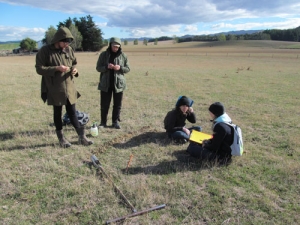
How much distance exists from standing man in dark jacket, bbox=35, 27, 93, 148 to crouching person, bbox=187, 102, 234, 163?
260 cm

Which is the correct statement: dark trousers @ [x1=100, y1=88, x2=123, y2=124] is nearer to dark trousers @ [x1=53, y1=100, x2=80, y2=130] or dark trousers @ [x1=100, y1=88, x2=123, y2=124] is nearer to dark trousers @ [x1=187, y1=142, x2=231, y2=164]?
dark trousers @ [x1=53, y1=100, x2=80, y2=130]

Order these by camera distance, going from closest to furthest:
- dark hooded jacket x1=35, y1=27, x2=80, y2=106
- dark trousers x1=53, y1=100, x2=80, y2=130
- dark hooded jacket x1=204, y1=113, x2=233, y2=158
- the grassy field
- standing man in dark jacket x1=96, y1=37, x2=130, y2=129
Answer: the grassy field → dark hooded jacket x1=204, y1=113, x2=233, y2=158 → dark hooded jacket x1=35, y1=27, x2=80, y2=106 → dark trousers x1=53, y1=100, x2=80, y2=130 → standing man in dark jacket x1=96, y1=37, x2=130, y2=129

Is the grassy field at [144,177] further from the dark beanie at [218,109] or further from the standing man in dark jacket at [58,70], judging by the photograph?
the standing man in dark jacket at [58,70]

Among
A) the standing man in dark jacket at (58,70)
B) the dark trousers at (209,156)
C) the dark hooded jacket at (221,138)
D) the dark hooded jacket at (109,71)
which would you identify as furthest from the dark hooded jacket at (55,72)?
the dark hooded jacket at (221,138)

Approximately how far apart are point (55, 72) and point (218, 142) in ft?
10.2

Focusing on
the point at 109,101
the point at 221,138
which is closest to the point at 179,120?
the point at 221,138

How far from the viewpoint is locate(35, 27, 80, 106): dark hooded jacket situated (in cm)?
421

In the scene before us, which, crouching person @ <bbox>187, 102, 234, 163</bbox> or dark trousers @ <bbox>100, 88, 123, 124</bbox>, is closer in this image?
crouching person @ <bbox>187, 102, 234, 163</bbox>

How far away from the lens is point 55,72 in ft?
14.2

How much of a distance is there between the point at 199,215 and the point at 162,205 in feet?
1.56

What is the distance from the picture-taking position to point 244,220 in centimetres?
290

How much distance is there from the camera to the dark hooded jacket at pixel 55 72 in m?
4.21

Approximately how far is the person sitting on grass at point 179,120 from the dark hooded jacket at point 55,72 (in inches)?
80.9

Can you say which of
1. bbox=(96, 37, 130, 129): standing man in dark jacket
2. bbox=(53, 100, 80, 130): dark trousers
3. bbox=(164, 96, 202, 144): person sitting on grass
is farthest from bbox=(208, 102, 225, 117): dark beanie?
bbox=(53, 100, 80, 130): dark trousers
